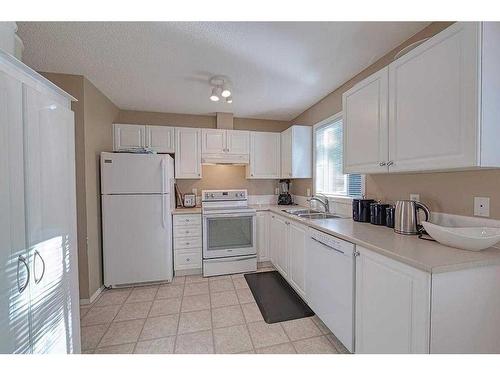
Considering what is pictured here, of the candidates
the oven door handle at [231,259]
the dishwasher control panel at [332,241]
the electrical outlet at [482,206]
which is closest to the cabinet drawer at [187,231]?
the oven door handle at [231,259]

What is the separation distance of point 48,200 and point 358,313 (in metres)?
1.96

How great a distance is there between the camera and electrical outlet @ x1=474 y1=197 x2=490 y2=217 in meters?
1.25

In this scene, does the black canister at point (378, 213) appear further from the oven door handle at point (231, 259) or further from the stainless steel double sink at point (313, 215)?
the oven door handle at point (231, 259)

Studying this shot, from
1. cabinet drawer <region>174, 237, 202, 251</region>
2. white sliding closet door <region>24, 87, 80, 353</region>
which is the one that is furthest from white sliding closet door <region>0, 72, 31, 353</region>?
cabinet drawer <region>174, 237, 202, 251</region>

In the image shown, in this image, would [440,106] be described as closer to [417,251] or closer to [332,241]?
[417,251]

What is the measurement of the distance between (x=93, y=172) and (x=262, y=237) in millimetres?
2312

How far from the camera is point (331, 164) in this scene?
2.80 meters

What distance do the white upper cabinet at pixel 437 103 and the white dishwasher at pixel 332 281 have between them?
739 millimetres

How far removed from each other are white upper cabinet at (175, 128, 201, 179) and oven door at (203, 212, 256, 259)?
0.83 metres

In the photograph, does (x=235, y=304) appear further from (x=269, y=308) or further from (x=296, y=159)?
(x=296, y=159)

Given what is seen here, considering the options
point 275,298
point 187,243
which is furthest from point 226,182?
point 275,298

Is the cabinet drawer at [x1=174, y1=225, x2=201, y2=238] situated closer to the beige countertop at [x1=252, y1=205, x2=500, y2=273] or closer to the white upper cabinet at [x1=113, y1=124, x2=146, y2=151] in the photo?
the white upper cabinet at [x1=113, y1=124, x2=146, y2=151]
